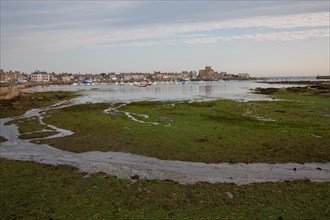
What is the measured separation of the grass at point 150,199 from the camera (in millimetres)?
11891

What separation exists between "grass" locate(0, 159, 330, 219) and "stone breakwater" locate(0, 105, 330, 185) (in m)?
1.30

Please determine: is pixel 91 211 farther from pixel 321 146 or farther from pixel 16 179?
pixel 321 146

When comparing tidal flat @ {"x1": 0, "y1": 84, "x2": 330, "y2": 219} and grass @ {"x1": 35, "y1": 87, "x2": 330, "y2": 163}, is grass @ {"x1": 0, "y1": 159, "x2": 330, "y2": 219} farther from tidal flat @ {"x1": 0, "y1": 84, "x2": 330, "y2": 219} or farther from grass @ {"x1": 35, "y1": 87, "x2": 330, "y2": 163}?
grass @ {"x1": 35, "y1": 87, "x2": 330, "y2": 163}

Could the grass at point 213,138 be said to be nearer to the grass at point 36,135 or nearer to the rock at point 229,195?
the grass at point 36,135

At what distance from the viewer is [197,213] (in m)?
11.9

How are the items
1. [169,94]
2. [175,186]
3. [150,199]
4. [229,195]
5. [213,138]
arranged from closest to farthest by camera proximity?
1. [150,199]
2. [229,195]
3. [175,186]
4. [213,138]
5. [169,94]

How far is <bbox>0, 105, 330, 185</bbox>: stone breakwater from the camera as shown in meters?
16.9

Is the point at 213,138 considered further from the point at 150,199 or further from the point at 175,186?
the point at 150,199

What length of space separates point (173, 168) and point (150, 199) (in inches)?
221

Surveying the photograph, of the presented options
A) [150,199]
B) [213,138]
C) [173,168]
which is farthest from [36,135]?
[150,199]

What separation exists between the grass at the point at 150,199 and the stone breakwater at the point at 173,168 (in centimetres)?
130

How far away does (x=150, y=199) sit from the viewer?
13.4 metres

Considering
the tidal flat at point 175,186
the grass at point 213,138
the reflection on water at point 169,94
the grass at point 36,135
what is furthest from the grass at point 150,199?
the reflection on water at point 169,94

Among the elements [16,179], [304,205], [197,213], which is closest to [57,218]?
[197,213]
